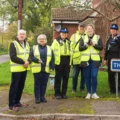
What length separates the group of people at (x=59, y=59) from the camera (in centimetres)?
776

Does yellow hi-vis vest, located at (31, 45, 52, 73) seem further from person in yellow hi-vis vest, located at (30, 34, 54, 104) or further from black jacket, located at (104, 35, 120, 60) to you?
black jacket, located at (104, 35, 120, 60)

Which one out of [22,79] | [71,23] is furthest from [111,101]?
[71,23]

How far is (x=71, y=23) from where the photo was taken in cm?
2933

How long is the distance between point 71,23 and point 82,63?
20778 millimetres

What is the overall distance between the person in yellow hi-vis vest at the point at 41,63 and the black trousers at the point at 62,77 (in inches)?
21.1

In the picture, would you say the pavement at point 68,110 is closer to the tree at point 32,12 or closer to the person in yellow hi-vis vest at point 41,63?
the person in yellow hi-vis vest at point 41,63

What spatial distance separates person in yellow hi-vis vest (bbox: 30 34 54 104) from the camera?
8219 mm

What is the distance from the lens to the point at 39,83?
8.31 meters

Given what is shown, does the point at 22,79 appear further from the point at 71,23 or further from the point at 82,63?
the point at 71,23

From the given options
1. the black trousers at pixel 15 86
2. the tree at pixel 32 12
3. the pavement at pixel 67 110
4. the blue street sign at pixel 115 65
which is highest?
the tree at pixel 32 12

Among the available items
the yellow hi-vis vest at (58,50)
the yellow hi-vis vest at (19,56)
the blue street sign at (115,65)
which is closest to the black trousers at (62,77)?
the yellow hi-vis vest at (58,50)

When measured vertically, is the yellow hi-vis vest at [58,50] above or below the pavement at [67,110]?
above

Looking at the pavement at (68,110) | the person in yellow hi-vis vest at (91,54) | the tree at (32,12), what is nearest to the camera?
the pavement at (68,110)

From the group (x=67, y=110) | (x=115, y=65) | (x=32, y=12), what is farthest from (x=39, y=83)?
Result: (x=32, y=12)
